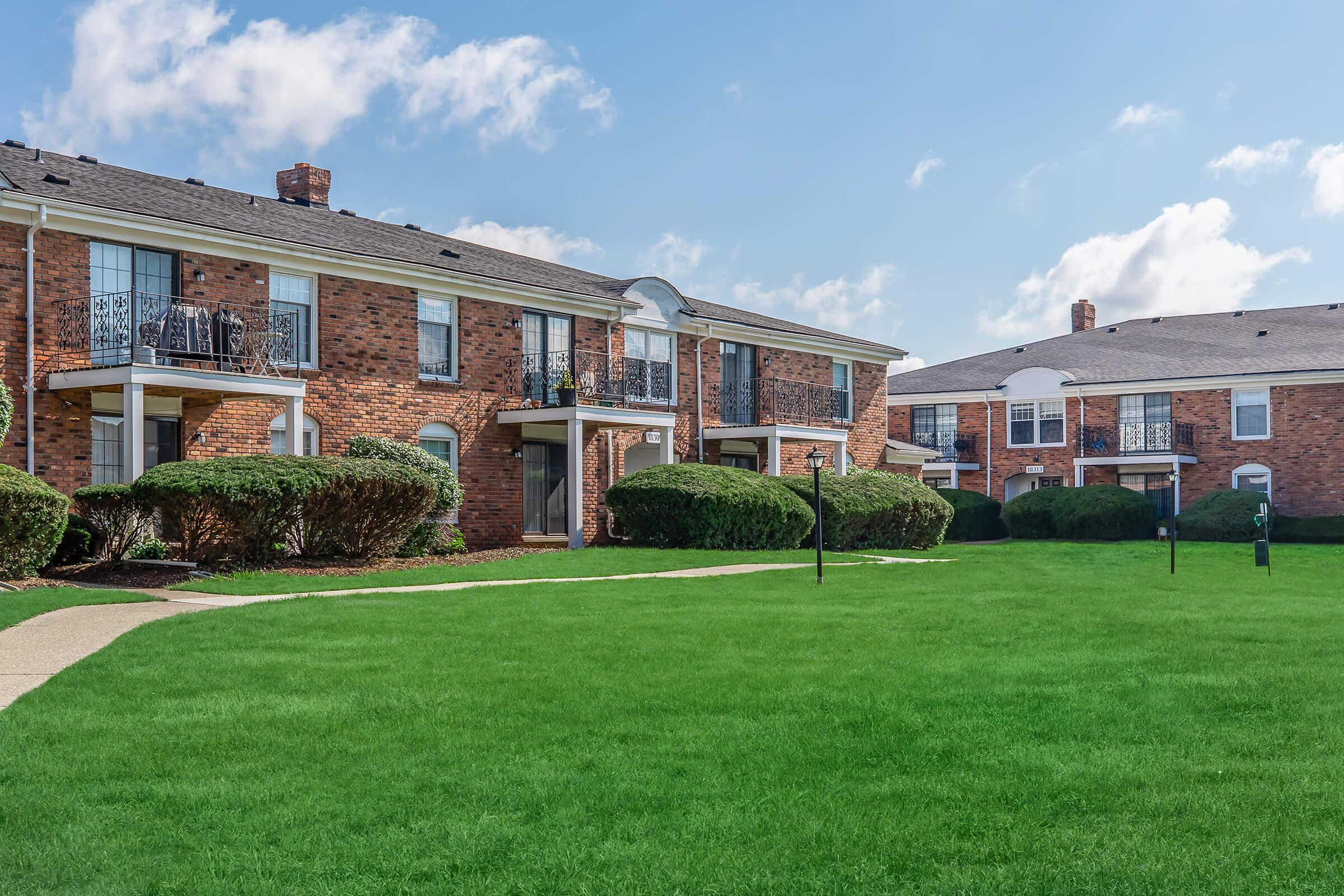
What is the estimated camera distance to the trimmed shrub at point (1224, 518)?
33.8 metres

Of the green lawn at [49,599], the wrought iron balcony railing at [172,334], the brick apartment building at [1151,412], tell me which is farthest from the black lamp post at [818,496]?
the brick apartment building at [1151,412]

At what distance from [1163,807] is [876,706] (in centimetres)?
217

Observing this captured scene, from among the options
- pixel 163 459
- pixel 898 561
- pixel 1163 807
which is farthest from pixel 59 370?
pixel 1163 807

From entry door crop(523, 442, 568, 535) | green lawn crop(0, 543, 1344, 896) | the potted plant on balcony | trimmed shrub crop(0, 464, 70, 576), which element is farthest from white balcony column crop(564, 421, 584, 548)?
green lawn crop(0, 543, 1344, 896)

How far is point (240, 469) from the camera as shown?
16312mm

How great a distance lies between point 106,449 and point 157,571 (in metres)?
3.07

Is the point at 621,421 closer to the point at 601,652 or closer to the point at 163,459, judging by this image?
the point at 163,459

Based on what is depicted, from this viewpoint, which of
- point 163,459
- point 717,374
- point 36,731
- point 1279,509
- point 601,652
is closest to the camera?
Answer: point 36,731

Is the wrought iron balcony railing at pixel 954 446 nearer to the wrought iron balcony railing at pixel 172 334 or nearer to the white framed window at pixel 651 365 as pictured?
the white framed window at pixel 651 365

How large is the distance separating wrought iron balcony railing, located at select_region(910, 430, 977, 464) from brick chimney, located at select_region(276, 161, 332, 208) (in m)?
23.9

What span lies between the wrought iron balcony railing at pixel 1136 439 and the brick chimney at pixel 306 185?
26.4 meters

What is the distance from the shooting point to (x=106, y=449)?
18422 millimetres

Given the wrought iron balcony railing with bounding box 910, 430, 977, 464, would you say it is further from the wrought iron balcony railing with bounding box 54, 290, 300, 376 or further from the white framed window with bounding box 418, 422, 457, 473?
the wrought iron balcony railing with bounding box 54, 290, 300, 376

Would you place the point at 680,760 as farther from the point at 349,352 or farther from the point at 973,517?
the point at 973,517
